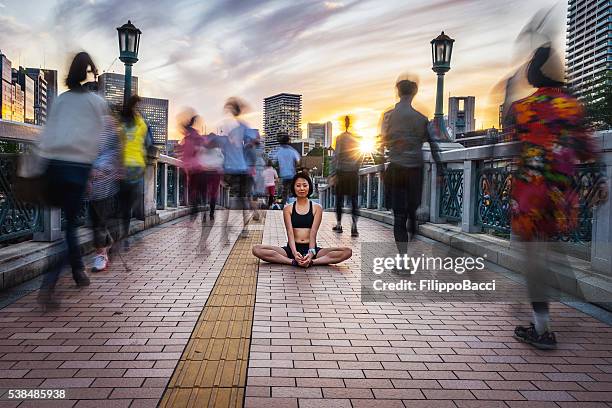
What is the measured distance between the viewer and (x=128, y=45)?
13.5 metres

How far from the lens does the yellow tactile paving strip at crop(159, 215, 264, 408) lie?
274 centimetres

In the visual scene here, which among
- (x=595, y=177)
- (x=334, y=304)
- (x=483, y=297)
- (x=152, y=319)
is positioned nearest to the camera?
(x=152, y=319)

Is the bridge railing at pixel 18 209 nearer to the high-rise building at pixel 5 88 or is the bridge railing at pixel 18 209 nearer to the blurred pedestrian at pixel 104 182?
the blurred pedestrian at pixel 104 182

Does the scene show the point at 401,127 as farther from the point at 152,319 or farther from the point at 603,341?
the point at 152,319

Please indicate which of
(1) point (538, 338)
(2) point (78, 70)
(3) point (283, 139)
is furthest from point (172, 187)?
(1) point (538, 338)

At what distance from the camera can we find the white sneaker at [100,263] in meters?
5.95

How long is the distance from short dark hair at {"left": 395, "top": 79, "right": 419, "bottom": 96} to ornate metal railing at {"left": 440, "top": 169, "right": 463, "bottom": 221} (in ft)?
9.66

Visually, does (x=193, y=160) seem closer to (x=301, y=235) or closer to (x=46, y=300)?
(x=301, y=235)

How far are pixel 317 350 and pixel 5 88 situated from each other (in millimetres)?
158701

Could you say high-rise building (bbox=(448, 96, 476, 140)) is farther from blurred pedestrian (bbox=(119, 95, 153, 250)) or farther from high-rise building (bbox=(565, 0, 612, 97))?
blurred pedestrian (bbox=(119, 95, 153, 250))

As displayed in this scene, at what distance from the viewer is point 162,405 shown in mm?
2639

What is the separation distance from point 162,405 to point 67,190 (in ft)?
7.99

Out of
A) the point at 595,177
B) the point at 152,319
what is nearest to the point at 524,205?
the point at 595,177

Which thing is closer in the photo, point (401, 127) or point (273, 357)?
point (273, 357)
